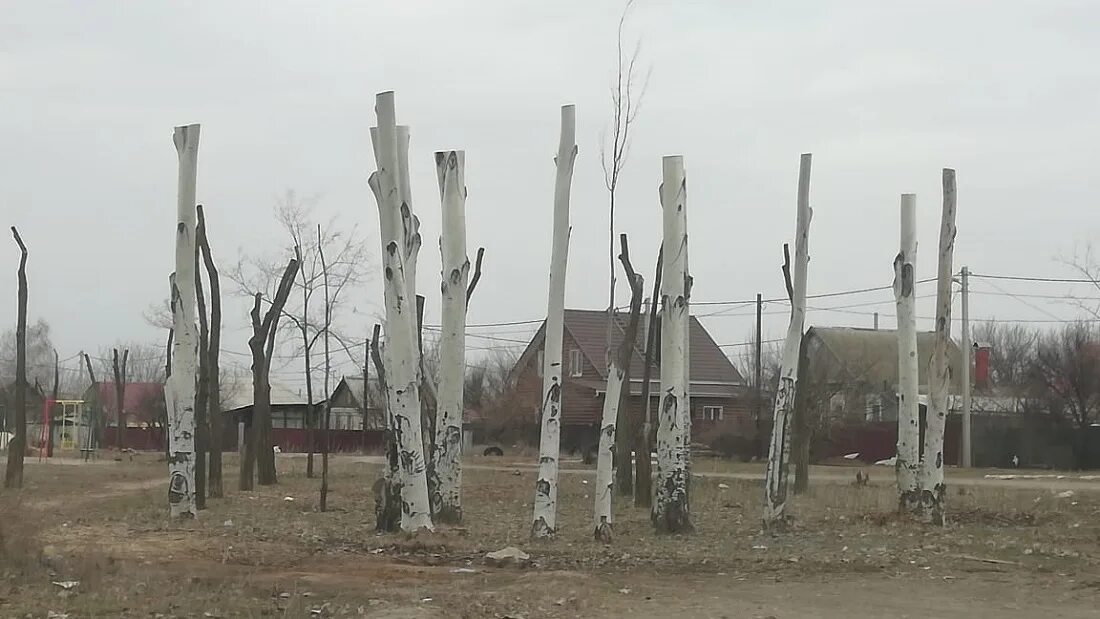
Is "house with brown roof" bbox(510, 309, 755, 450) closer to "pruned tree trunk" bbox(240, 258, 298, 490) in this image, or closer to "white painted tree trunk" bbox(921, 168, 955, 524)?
"pruned tree trunk" bbox(240, 258, 298, 490)

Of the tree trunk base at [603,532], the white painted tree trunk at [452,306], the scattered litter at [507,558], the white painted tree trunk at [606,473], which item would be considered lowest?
the scattered litter at [507,558]

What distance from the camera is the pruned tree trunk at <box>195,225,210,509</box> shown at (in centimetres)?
1992

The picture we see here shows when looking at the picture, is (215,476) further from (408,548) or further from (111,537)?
(408,548)

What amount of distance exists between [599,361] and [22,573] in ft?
154

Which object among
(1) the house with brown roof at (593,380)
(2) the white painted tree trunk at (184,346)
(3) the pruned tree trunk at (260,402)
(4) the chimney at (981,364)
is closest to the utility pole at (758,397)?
(1) the house with brown roof at (593,380)

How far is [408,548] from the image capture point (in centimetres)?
1480

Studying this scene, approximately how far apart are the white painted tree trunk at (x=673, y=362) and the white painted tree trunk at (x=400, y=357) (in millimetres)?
3087

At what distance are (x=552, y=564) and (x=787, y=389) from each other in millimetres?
4690

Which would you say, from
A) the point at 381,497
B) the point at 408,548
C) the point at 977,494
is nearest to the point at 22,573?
the point at 408,548

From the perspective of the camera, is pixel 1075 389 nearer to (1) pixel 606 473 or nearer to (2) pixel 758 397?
(2) pixel 758 397

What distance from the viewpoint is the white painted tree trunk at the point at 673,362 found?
16.0 metres

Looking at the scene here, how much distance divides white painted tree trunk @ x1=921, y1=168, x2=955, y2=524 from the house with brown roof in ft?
113

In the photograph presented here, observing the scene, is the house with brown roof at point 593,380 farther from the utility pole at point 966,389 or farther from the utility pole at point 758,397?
the utility pole at point 966,389

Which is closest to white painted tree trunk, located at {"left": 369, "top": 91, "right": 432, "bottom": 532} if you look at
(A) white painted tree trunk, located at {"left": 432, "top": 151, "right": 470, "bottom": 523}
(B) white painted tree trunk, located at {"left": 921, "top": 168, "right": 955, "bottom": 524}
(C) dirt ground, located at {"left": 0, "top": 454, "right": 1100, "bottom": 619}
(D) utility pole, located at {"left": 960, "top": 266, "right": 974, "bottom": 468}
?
(C) dirt ground, located at {"left": 0, "top": 454, "right": 1100, "bottom": 619}
